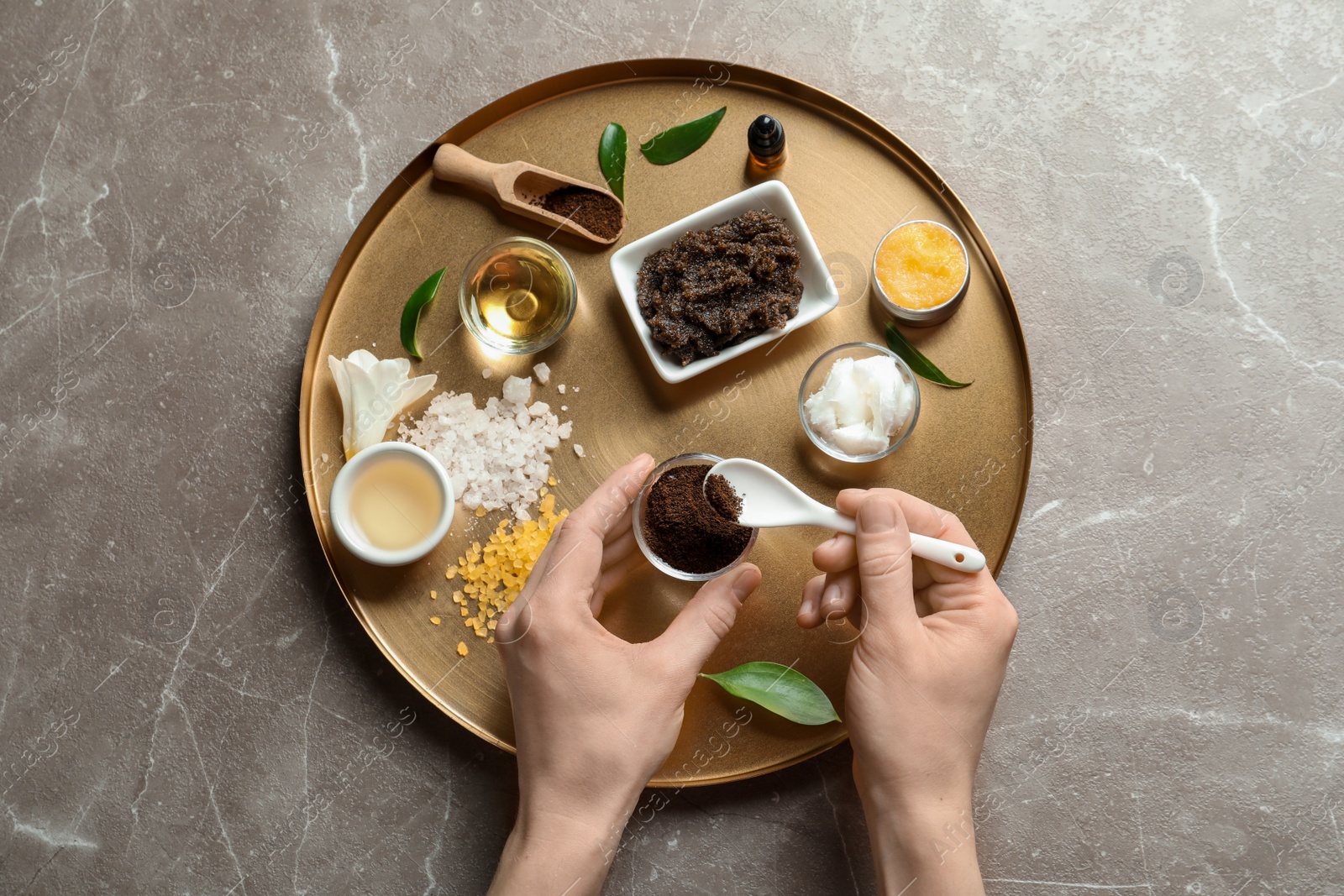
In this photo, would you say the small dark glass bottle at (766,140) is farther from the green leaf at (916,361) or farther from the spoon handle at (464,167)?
the spoon handle at (464,167)

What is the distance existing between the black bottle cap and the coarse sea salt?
64 centimetres

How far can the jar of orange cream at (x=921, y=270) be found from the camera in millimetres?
1599

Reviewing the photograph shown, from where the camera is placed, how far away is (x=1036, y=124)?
180 cm

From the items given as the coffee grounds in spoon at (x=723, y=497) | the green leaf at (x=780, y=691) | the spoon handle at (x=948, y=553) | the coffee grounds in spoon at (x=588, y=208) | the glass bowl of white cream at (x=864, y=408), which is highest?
the coffee grounds in spoon at (x=588, y=208)

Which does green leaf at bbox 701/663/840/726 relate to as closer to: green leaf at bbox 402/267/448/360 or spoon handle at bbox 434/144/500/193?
green leaf at bbox 402/267/448/360

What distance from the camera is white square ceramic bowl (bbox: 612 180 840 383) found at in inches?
63.2

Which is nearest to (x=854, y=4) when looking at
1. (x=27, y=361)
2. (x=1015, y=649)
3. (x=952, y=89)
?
(x=952, y=89)

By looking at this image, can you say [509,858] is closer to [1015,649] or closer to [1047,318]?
[1015,649]

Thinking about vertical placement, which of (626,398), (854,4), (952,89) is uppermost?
(854,4)

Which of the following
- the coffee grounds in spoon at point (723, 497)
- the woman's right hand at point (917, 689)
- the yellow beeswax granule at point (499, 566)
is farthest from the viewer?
the yellow beeswax granule at point (499, 566)

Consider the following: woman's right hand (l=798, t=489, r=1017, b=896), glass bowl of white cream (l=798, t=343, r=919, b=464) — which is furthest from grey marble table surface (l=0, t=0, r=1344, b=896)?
glass bowl of white cream (l=798, t=343, r=919, b=464)

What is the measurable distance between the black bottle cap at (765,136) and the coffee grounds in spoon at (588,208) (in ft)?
0.95

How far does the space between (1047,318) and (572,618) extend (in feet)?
3.77

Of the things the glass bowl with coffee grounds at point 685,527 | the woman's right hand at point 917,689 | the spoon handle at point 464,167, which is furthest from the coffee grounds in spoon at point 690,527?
the spoon handle at point 464,167
